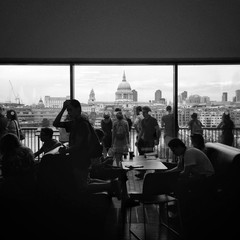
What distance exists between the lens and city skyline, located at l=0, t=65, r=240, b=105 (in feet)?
21.8

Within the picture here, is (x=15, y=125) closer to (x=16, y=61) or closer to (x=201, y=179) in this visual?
(x=16, y=61)

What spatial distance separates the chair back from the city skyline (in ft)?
11.8

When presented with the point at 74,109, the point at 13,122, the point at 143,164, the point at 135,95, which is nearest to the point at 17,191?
the point at 74,109

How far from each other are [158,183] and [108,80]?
12.0 feet

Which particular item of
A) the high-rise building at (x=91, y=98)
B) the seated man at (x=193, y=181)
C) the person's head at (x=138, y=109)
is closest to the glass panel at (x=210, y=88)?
the person's head at (x=138, y=109)

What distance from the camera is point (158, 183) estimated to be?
3.30m

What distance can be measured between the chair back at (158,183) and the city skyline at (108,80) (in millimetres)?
3587

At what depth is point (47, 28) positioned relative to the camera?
6074mm

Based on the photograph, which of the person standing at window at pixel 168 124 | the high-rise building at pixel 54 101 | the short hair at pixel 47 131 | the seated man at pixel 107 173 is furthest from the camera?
the person standing at window at pixel 168 124

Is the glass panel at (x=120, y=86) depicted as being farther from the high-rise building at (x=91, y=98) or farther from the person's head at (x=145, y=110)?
the person's head at (x=145, y=110)

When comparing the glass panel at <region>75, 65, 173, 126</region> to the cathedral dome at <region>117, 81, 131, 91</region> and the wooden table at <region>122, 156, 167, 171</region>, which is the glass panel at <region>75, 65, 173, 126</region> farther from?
the wooden table at <region>122, 156, 167, 171</region>

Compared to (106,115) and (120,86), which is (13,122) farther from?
(120,86)

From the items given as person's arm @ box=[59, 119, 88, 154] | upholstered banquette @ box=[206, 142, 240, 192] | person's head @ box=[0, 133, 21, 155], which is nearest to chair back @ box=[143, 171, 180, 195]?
person's arm @ box=[59, 119, 88, 154]

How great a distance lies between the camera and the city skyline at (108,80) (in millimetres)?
6633
